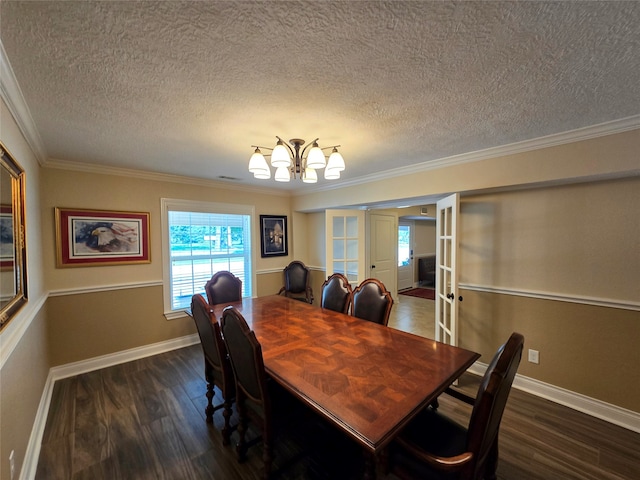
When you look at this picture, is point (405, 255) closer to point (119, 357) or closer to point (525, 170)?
point (525, 170)

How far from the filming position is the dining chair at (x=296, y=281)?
4332 millimetres

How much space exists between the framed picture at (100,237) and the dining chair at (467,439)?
3400 millimetres

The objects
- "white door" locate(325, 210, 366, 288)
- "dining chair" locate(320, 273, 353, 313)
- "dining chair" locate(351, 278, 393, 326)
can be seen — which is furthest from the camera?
"white door" locate(325, 210, 366, 288)

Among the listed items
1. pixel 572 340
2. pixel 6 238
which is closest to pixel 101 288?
pixel 6 238

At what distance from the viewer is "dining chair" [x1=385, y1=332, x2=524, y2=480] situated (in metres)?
1.03

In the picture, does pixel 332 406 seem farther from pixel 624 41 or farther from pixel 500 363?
pixel 624 41

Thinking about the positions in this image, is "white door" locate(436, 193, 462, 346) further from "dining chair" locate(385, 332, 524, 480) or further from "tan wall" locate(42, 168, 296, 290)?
"tan wall" locate(42, 168, 296, 290)

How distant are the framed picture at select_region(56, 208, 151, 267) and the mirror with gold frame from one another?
3.95 ft

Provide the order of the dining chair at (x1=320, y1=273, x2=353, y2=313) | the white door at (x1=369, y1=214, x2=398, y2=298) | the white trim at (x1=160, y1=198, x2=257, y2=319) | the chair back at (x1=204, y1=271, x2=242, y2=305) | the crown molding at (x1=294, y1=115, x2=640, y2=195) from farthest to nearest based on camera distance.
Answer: the white door at (x1=369, y1=214, x2=398, y2=298) → the white trim at (x1=160, y1=198, x2=257, y2=319) → the chair back at (x1=204, y1=271, x2=242, y2=305) → the dining chair at (x1=320, y1=273, x2=353, y2=313) → the crown molding at (x1=294, y1=115, x2=640, y2=195)

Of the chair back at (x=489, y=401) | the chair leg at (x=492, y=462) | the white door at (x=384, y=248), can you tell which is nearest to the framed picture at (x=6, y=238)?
the chair back at (x=489, y=401)

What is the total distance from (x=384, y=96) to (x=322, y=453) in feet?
7.66

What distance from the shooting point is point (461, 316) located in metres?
2.89

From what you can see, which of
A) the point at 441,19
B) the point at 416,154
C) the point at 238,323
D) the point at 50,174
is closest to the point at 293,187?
the point at 416,154

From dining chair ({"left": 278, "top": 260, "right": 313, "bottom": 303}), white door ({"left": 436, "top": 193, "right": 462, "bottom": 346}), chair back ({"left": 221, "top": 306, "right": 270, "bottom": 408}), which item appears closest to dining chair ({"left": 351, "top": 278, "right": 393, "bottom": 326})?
white door ({"left": 436, "top": 193, "right": 462, "bottom": 346})
